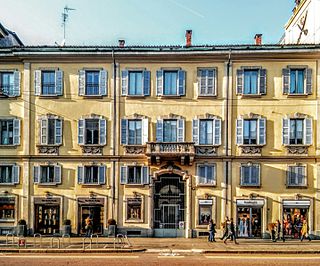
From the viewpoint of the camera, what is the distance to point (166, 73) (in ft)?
114

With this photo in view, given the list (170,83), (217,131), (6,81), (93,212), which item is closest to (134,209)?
(93,212)

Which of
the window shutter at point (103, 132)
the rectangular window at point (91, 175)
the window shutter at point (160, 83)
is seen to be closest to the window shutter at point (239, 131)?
the window shutter at point (160, 83)

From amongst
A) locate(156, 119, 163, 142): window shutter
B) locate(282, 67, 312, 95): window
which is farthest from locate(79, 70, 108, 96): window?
locate(282, 67, 312, 95): window

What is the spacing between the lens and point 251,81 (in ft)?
113

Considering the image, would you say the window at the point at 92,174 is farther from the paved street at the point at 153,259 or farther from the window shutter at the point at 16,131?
the paved street at the point at 153,259

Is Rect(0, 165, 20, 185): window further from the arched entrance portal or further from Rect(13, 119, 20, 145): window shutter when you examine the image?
the arched entrance portal

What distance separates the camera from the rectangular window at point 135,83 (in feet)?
114

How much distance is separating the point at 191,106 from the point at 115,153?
22.5ft

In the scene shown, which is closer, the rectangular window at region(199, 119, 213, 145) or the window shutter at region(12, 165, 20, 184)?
the rectangular window at region(199, 119, 213, 145)

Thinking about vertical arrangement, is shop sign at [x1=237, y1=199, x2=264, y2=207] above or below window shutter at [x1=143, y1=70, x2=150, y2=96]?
below

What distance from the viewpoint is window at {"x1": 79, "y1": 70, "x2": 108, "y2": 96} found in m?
34.7

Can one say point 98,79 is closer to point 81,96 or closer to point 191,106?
point 81,96

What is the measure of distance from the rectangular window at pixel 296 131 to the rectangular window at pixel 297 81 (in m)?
2.29

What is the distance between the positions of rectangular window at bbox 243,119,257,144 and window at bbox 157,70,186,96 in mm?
5584
